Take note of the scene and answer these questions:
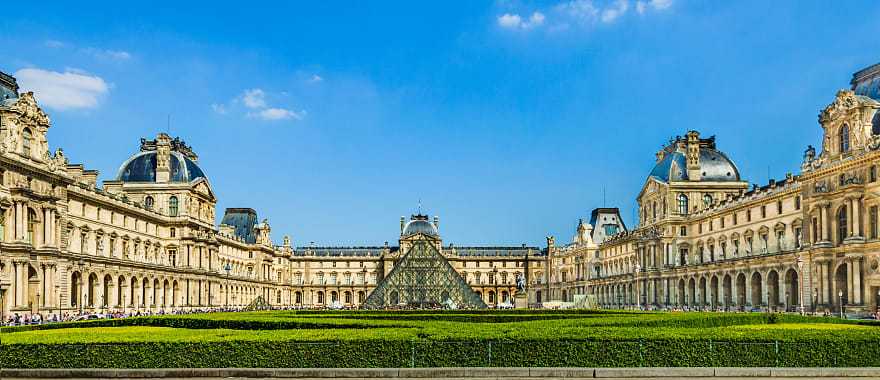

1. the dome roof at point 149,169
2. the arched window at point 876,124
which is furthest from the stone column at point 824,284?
the dome roof at point 149,169

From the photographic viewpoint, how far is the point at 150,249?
78625 millimetres

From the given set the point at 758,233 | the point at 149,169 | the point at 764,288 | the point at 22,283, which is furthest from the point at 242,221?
the point at 764,288

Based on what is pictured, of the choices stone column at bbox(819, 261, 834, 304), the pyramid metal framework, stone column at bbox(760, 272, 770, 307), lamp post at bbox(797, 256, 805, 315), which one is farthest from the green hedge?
the pyramid metal framework

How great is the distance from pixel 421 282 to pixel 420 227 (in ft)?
226

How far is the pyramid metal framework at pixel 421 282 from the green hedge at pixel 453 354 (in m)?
55.1

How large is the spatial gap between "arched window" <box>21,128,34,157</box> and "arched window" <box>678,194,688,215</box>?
190ft

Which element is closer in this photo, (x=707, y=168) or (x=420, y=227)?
(x=707, y=168)

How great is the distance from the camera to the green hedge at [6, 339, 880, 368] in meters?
20.9

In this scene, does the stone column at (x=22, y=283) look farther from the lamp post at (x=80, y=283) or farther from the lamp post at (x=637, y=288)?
the lamp post at (x=637, y=288)

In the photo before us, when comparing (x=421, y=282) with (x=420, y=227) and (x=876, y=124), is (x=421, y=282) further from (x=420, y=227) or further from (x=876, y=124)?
(x=420, y=227)

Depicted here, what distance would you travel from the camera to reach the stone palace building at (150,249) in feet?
171

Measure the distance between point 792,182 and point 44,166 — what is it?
49.8 meters

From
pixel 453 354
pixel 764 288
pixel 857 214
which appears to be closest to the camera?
pixel 453 354

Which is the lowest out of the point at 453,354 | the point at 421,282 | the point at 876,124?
the point at 421,282
